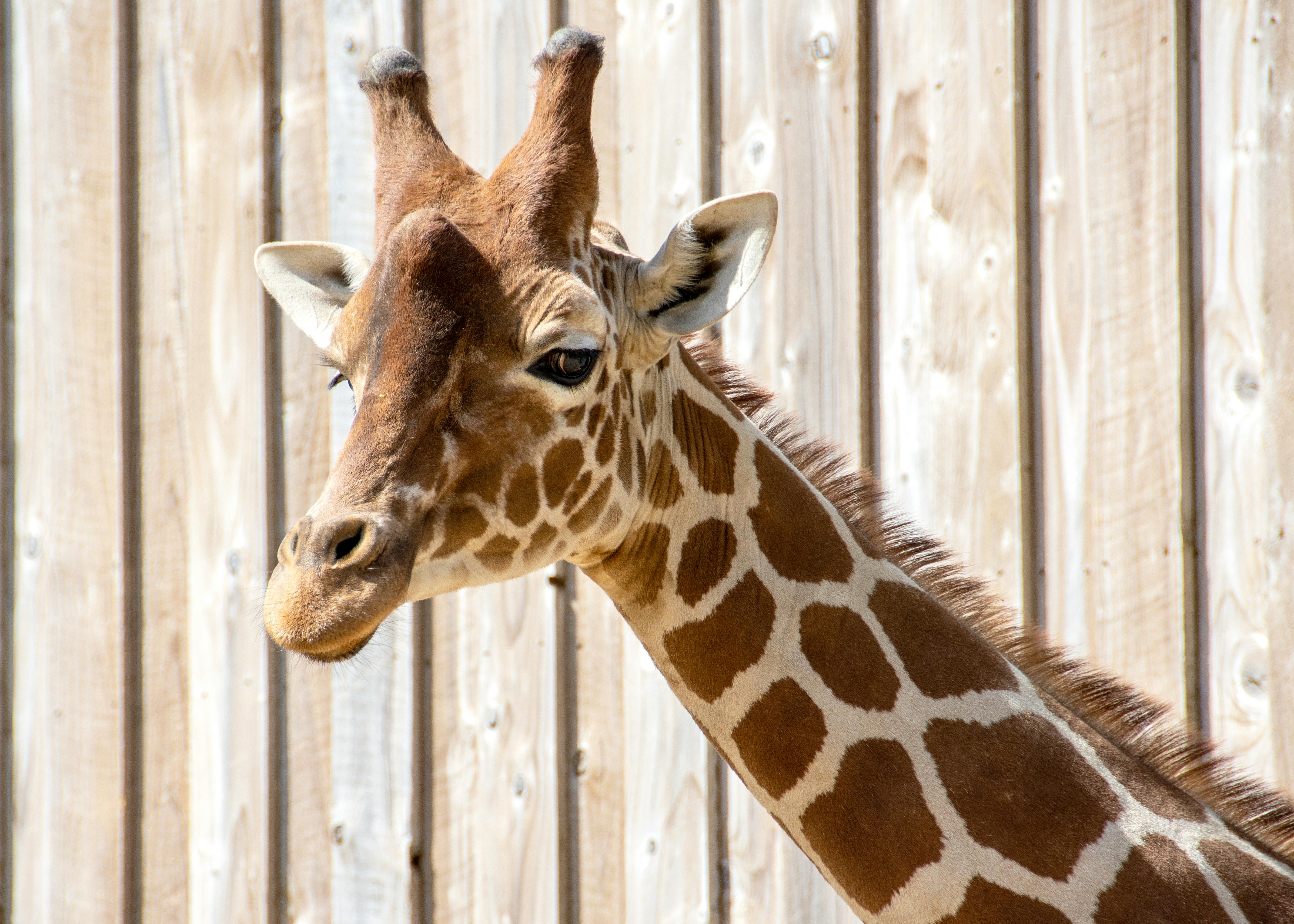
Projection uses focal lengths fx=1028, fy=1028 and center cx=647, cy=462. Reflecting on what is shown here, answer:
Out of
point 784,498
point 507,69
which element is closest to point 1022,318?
point 784,498

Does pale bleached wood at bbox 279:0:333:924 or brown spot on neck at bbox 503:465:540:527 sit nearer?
brown spot on neck at bbox 503:465:540:527

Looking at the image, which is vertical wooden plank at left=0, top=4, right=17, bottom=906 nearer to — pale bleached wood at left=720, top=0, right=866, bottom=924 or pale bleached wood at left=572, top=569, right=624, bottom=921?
pale bleached wood at left=572, top=569, right=624, bottom=921

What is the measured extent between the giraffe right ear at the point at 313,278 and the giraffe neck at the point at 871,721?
704 mm

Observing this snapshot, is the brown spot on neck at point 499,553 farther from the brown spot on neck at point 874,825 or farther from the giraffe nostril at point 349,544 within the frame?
the brown spot on neck at point 874,825

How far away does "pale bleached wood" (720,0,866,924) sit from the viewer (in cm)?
286

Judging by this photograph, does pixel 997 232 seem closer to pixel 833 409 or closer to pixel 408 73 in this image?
pixel 833 409

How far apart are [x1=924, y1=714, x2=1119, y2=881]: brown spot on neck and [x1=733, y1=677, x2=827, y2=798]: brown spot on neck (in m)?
0.21

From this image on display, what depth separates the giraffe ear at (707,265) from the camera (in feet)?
6.07

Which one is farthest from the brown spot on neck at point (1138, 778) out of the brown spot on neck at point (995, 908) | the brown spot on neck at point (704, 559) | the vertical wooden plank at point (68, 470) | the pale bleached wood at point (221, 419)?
the vertical wooden plank at point (68, 470)

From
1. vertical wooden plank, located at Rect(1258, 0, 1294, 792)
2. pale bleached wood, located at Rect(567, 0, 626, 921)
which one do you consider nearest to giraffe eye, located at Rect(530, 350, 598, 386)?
pale bleached wood, located at Rect(567, 0, 626, 921)

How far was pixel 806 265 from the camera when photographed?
2896 millimetres

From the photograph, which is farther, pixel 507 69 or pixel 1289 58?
pixel 507 69

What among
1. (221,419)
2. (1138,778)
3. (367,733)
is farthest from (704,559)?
(221,419)

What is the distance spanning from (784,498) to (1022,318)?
3.79 feet
